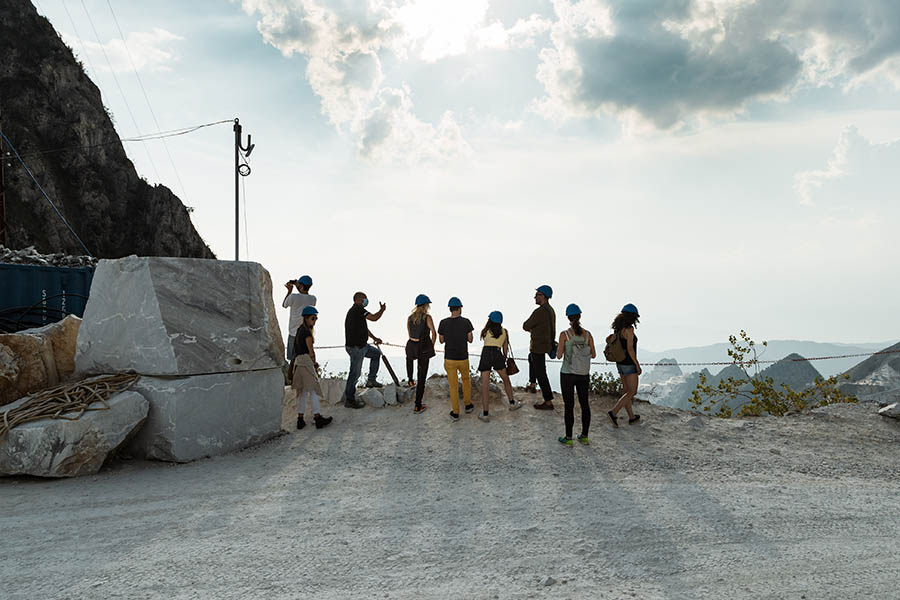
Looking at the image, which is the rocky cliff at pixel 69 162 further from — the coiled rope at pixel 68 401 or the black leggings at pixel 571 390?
the black leggings at pixel 571 390

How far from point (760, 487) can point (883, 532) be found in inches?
49.8

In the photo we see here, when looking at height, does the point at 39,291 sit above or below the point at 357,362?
above

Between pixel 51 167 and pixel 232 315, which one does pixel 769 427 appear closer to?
pixel 232 315

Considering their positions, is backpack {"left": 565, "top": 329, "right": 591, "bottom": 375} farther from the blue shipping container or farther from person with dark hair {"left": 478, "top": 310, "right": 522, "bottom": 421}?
the blue shipping container

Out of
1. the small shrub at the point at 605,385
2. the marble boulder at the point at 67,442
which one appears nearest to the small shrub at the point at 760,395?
the small shrub at the point at 605,385

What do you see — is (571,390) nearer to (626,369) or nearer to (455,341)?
(626,369)

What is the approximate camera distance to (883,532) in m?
4.94

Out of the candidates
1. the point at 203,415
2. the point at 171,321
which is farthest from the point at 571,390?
the point at 171,321

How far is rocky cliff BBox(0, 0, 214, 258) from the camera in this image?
30.8 metres

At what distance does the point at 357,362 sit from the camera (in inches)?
387

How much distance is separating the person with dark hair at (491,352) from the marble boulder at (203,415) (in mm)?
3223

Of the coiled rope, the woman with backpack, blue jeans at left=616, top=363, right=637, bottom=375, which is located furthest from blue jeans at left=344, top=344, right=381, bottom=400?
blue jeans at left=616, top=363, right=637, bottom=375

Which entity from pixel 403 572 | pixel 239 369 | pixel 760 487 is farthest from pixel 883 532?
pixel 239 369

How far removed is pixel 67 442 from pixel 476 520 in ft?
15.9
